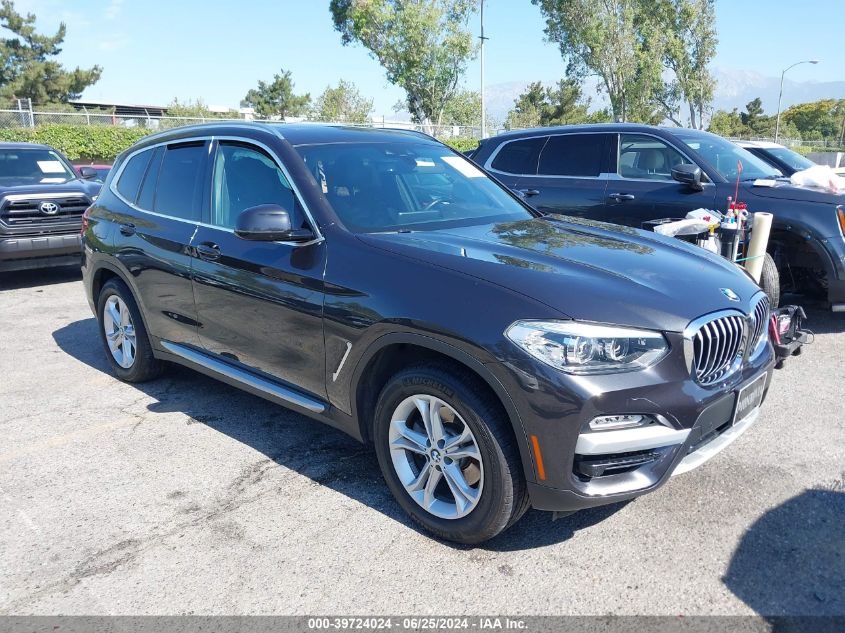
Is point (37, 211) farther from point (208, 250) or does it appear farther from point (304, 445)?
point (304, 445)

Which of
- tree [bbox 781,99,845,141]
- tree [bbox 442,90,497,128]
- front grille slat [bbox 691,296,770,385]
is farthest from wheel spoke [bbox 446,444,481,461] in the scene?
tree [bbox 781,99,845,141]

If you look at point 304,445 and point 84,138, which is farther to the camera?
point 84,138

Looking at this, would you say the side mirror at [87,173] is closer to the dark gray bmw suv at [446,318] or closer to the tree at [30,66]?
the dark gray bmw suv at [446,318]

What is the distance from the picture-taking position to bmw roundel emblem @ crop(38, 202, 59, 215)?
877cm

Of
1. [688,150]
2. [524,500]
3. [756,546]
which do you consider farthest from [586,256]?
[688,150]

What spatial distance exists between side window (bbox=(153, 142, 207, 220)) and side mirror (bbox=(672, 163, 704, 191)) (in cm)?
429

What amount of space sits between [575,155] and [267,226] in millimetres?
4935

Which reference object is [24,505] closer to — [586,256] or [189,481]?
[189,481]

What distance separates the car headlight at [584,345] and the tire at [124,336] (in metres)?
3.21

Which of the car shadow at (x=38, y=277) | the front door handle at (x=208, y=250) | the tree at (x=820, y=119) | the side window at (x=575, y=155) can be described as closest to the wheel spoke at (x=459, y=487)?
the front door handle at (x=208, y=250)

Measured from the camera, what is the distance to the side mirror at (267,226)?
131 inches

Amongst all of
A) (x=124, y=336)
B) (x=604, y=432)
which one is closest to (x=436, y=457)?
(x=604, y=432)

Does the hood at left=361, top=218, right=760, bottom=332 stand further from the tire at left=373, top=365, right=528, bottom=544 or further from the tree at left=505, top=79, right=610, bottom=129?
the tree at left=505, top=79, right=610, bottom=129

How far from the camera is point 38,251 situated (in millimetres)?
8664
